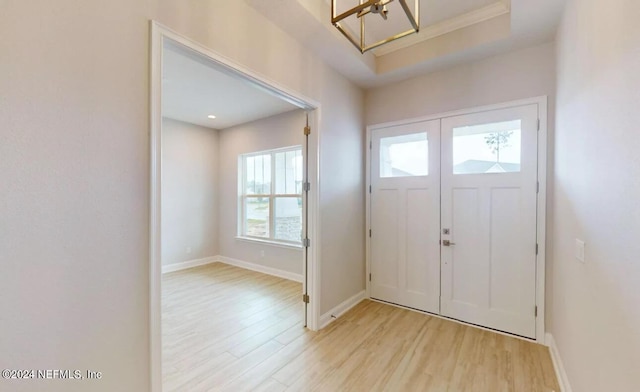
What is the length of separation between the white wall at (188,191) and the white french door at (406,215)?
3.73 m

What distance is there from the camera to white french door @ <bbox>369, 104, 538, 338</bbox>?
258cm

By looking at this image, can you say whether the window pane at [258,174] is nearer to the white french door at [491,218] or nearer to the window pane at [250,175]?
the window pane at [250,175]

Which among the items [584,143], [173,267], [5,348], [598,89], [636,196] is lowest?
[173,267]

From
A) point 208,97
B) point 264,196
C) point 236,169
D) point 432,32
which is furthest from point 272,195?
point 432,32

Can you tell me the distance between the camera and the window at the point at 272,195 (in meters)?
4.72

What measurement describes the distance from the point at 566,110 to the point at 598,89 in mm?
772

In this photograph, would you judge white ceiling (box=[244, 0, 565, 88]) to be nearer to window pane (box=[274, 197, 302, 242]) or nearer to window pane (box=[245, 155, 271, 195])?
window pane (box=[274, 197, 302, 242])

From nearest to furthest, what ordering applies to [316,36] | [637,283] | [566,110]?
[637,283]
[566,110]
[316,36]

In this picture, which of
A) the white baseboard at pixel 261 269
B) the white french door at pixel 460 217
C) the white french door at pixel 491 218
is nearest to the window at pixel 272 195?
the white baseboard at pixel 261 269

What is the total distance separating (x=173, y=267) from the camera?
4.97 meters

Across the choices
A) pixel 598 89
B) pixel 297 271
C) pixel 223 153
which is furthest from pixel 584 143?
pixel 223 153

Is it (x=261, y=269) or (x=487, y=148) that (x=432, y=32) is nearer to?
(x=487, y=148)

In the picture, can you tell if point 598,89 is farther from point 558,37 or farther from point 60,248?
point 60,248

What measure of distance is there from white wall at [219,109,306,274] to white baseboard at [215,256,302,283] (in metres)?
0.06
